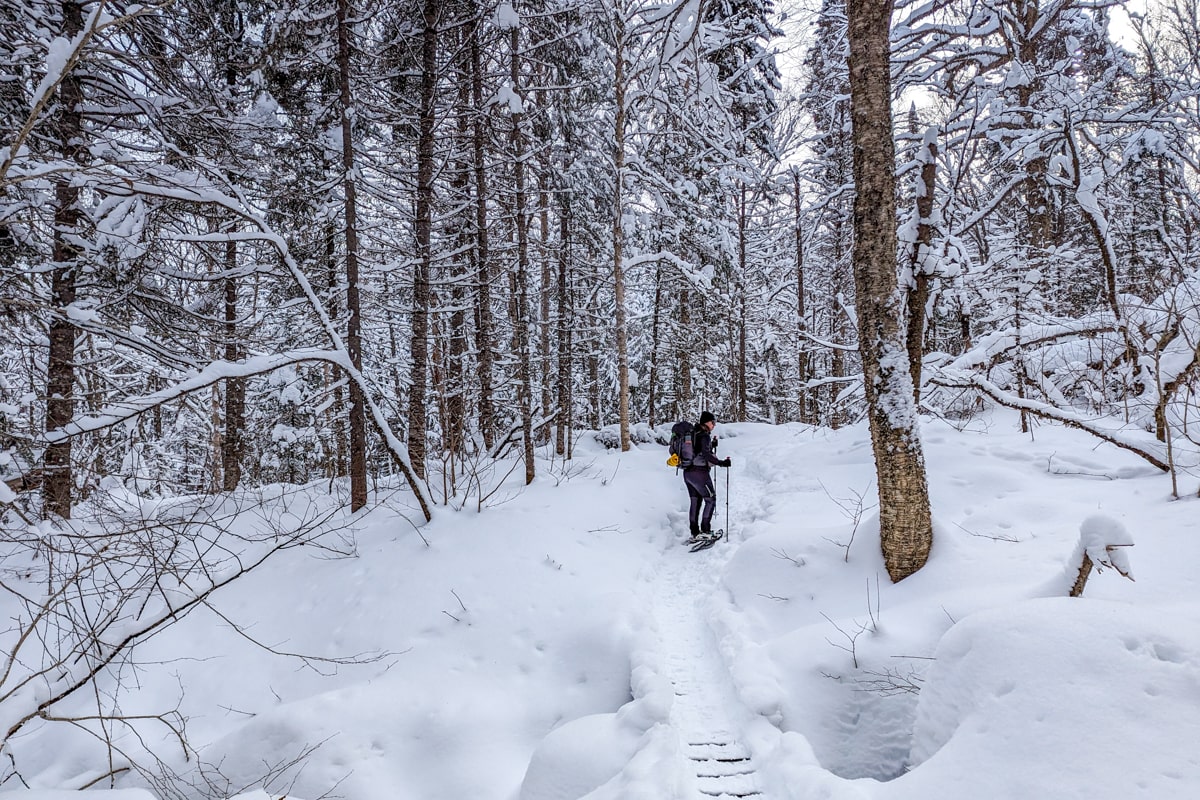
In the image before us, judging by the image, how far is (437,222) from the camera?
10484 mm

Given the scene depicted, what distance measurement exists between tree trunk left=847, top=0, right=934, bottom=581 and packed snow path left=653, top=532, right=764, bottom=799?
209cm

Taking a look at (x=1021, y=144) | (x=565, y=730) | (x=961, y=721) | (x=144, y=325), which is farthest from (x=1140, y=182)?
(x=144, y=325)

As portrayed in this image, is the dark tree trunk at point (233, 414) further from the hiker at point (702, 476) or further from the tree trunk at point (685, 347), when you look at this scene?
the tree trunk at point (685, 347)

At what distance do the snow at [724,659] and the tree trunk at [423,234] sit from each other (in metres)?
1.80

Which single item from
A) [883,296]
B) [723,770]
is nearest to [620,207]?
[883,296]

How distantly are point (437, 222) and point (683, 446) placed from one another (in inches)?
273

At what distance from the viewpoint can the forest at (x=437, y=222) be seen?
478 centimetres

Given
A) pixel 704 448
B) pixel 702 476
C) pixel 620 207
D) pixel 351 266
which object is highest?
pixel 620 207

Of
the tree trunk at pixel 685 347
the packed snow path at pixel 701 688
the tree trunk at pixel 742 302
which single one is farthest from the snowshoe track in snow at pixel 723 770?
the tree trunk at pixel 742 302

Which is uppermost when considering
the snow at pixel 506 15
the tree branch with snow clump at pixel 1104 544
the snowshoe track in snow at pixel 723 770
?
the snow at pixel 506 15

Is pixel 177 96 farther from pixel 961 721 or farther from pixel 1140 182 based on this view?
pixel 1140 182

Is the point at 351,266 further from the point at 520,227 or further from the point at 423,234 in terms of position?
the point at 520,227

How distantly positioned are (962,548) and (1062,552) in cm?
72

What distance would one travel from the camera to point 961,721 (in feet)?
9.45
